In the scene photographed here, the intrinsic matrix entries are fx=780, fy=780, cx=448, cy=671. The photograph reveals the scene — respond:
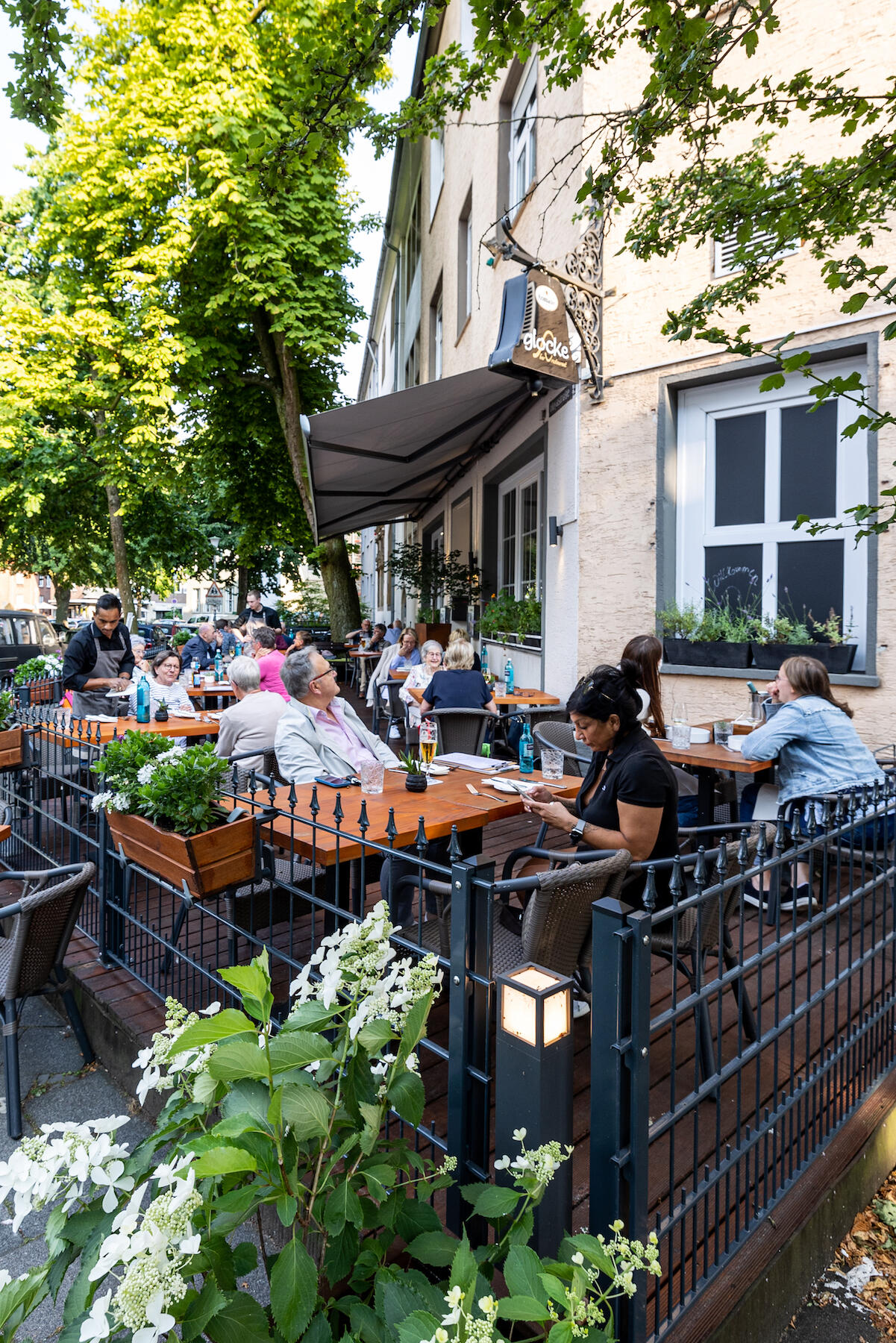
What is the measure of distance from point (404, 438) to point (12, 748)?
17.8 ft

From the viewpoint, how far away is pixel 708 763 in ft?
15.1

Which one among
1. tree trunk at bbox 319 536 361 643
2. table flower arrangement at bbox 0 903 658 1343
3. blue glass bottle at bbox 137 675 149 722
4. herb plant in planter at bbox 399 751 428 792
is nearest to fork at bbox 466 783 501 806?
herb plant in planter at bbox 399 751 428 792

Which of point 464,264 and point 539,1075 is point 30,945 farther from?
point 464,264

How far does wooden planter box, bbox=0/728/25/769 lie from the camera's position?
16.4 ft

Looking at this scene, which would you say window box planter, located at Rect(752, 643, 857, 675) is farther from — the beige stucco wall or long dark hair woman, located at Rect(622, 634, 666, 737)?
long dark hair woman, located at Rect(622, 634, 666, 737)

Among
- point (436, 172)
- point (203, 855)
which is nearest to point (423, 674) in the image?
point (203, 855)

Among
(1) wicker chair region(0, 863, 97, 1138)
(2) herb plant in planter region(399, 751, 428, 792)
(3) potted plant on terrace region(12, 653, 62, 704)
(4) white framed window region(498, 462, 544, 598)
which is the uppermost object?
(4) white framed window region(498, 462, 544, 598)

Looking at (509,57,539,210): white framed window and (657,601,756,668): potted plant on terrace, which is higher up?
(509,57,539,210): white framed window

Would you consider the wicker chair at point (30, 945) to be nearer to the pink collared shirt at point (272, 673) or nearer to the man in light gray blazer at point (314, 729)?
the man in light gray blazer at point (314, 729)

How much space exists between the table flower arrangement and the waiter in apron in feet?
17.5

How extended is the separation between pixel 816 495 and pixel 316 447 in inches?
191

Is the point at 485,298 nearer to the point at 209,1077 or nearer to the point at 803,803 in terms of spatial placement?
the point at 803,803

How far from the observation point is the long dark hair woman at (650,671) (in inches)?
205

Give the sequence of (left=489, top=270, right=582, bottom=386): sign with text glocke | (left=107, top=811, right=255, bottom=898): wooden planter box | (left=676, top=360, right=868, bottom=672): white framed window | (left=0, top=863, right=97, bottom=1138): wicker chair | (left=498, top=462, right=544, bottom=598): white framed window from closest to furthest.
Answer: (left=107, top=811, right=255, bottom=898): wooden planter box
(left=0, top=863, right=97, bottom=1138): wicker chair
(left=676, top=360, right=868, bottom=672): white framed window
(left=489, top=270, right=582, bottom=386): sign with text glocke
(left=498, top=462, right=544, bottom=598): white framed window
